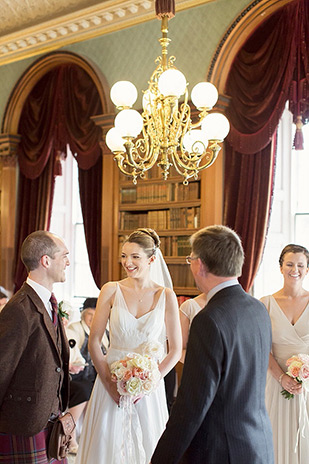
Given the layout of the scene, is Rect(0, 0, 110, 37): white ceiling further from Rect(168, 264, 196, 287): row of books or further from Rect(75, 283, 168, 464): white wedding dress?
Rect(75, 283, 168, 464): white wedding dress

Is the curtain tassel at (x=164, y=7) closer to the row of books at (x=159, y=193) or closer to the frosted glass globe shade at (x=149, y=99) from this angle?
the frosted glass globe shade at (x=149, y=99)

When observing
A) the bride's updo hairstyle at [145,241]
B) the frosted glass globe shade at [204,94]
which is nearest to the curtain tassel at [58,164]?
the frosted glass globe shade at [204,94]

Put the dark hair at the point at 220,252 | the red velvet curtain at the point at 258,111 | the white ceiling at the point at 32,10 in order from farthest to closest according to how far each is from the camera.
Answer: the white ceiling at the point at 32,10 → the red velvet curtain at the point at 258,111 → the dark hair at the point at 220,252

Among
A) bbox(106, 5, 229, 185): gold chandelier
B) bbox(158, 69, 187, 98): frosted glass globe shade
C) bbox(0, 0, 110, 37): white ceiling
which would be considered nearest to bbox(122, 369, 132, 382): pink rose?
Answer: bbox(106, 5, 229, 185): gold chandelier

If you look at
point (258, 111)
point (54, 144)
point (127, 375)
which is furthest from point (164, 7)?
point (127, 375)

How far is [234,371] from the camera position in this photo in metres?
2.36

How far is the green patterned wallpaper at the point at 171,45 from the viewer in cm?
693

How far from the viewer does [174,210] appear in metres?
7.33

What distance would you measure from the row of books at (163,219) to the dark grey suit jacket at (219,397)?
4738 millimetres

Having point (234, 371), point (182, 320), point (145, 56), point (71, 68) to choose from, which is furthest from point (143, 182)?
point (234, 371)

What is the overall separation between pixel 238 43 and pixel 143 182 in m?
2.12

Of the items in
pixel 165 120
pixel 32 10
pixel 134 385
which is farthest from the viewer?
pixel 32 10

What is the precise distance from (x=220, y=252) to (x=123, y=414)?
82.6 inches

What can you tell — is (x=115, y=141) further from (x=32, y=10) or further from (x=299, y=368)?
(x=32, y=10)
